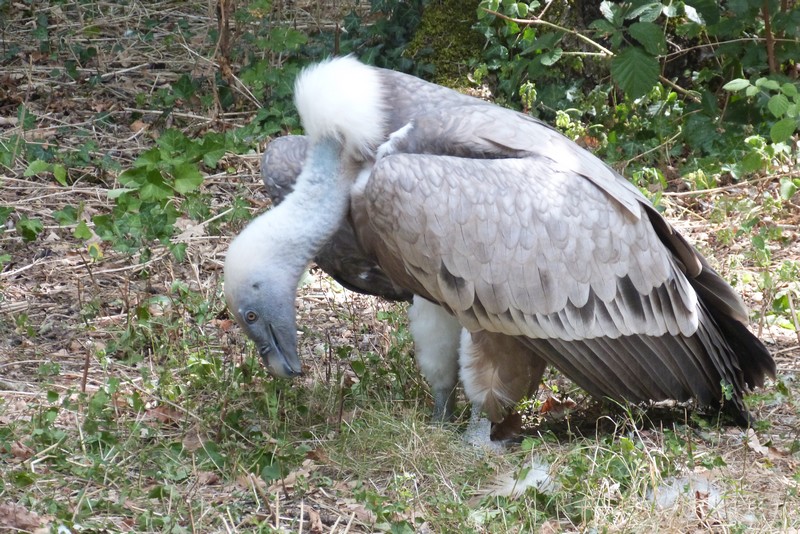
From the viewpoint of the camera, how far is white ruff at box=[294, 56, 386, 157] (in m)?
4.20

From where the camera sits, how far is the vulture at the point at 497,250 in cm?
404

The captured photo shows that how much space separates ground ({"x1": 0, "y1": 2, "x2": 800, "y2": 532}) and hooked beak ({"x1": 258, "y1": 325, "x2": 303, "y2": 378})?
27 centimetres

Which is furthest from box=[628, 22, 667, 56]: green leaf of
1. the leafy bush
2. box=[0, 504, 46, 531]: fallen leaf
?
box=[0, 504, 46, 531]: fallen leaf

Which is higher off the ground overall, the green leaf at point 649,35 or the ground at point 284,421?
the green leaf at point 649,35

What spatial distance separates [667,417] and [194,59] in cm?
529

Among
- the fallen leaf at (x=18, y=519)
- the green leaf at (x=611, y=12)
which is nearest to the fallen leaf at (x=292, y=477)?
the fallen leaf at (x=18, y=519)

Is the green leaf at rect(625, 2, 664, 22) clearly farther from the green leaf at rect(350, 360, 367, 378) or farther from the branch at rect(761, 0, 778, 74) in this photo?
the green leaf at rect(350, 360, 367, 378)

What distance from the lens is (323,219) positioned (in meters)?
4.19

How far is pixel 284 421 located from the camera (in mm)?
4484

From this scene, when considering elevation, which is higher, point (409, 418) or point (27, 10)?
point (409, 418)

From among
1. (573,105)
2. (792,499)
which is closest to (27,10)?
(573,105)

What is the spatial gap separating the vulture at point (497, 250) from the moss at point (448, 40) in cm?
345

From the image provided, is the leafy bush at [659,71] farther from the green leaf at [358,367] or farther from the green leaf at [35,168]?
the green leaf at [35,168]

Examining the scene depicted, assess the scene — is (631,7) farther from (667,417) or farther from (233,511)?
(233,511)
